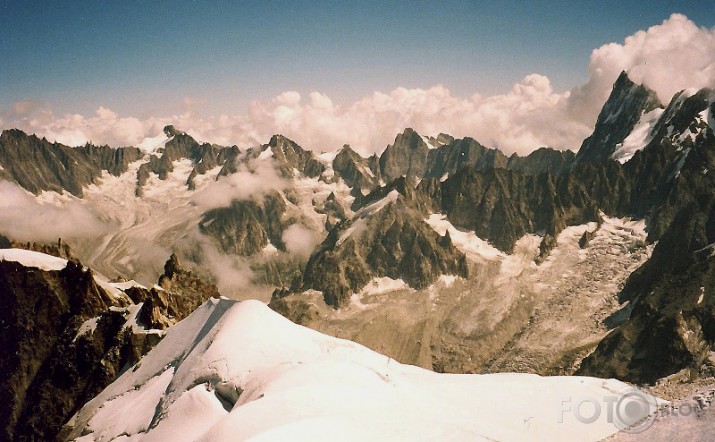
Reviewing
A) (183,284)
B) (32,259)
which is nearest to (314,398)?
(32,259)

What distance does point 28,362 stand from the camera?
9469 centimetres

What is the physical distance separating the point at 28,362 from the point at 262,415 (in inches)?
3344

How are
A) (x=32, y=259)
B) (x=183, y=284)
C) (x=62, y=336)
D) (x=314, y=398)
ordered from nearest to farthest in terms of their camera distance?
(x=314, y=398) → (x=62, y=336) → (x=32, y=259) → (x=183, y=284)

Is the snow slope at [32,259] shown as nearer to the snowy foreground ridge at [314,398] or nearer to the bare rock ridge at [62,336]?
the bare rock ridge at [62,336]

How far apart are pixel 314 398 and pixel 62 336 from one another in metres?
80.9

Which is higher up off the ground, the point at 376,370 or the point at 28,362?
the point at 376,370

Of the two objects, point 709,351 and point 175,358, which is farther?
point 709,351

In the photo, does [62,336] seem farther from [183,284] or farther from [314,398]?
[314,398]

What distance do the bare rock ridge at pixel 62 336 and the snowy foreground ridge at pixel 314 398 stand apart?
60.5 feet

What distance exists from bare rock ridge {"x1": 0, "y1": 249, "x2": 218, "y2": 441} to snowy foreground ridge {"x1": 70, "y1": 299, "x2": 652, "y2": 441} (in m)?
18.5

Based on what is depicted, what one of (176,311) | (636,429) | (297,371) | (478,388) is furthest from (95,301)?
(636,429)

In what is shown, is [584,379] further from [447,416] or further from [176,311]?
[176,311]

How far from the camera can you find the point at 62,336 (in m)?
94.8

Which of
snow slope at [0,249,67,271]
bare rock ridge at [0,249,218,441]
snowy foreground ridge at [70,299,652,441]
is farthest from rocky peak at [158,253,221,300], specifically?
snowy foreground ridge at [70,299,652,441]
